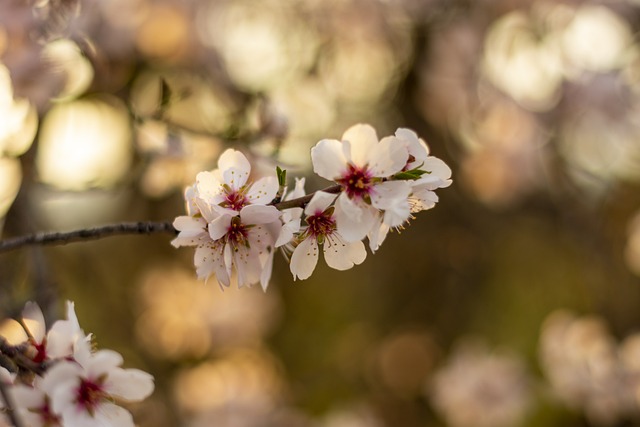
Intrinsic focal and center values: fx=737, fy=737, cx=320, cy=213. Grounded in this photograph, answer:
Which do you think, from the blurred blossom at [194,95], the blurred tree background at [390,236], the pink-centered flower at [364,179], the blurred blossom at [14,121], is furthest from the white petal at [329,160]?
the blurred blossom at [194,95]

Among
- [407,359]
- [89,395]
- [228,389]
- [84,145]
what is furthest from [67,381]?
[407,359]

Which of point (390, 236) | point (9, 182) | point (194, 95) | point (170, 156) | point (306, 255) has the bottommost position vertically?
point (390, 236)

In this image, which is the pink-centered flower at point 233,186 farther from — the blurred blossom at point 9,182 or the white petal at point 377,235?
the blurred blossom at point 9,182

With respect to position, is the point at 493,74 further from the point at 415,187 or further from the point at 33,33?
the point at 415,187

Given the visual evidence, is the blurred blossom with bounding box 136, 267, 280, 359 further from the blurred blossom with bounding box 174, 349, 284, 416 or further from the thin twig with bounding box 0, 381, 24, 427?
the thin twig with bounding box 0, 381, 24, 427

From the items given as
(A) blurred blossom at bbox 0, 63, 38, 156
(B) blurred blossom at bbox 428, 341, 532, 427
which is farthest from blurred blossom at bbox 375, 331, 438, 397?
(A) blurred blossom at bbox 0, 63, 38, 156

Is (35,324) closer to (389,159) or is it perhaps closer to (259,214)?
(259,214)
